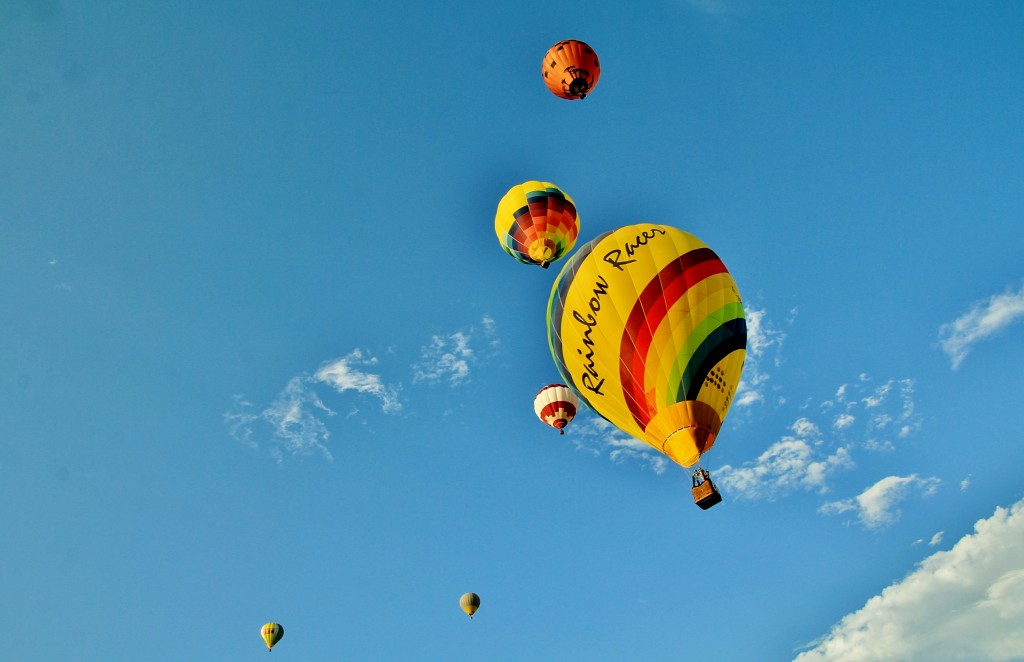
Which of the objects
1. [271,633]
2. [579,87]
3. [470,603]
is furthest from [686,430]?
[271,633]

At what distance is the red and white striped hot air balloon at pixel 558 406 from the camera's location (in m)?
26.5

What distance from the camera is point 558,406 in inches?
1041

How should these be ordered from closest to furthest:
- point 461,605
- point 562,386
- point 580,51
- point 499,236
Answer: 1. point 580,51
2. point 499,236
3. point 562,386
4. point 461,605

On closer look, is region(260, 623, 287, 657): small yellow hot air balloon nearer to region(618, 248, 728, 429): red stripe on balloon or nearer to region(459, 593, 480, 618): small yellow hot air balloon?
region(459, 593, 480, 618): small yellow hot air balloon

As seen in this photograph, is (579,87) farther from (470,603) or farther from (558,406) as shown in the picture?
(470,603)

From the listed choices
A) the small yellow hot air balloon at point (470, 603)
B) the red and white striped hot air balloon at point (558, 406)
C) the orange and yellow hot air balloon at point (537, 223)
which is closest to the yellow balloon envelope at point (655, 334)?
the orange and yellow hot air balloon at point (537, 223)

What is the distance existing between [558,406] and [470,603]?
449 inches

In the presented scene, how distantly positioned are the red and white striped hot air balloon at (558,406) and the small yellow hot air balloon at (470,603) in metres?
10.4

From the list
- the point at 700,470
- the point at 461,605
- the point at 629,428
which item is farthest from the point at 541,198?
the point at 461,605

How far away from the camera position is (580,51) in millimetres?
23500

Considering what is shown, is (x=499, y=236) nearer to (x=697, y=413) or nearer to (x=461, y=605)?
(x=697, y=413)

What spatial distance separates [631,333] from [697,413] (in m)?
2.74

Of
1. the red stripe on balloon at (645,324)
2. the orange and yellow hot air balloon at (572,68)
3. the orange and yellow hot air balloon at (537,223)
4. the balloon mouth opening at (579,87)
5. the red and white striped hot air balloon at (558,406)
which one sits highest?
the orange and yellow hot air balloon at (572,68)

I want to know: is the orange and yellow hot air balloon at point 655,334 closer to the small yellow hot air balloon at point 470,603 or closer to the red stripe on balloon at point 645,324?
the red stripe on balloon at point 645,324
